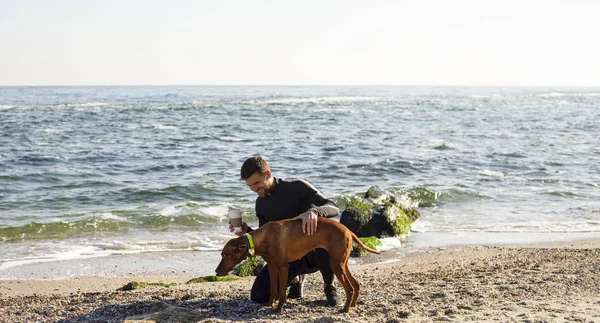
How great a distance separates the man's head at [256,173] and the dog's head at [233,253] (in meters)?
0.59

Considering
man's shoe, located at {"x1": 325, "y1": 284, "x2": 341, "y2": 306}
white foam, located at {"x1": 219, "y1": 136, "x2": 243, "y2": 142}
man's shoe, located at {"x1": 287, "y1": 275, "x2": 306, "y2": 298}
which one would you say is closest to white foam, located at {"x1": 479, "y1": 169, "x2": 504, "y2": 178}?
white foam, located at {"x1": 219, "y1": 136, "x2": 243, "y2": 142}

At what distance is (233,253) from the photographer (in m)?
5.90

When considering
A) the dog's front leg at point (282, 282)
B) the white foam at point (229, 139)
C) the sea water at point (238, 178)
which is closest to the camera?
the dog's front leg at point (282, 282)

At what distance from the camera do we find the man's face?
6.12 meters

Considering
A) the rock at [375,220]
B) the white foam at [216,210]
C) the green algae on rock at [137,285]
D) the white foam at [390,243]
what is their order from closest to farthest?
the green algae on rock at [137,285]
the white foam at [390,243]
the rock at [375,220]
the white foam at [216,210]

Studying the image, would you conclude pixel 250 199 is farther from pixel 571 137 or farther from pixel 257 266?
pixel 571 137

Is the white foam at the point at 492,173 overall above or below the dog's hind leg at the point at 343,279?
below

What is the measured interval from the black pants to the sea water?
12.5 feet

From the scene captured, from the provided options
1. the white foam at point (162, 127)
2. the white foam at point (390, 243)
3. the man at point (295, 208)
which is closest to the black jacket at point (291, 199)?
the man at point (295, 208)

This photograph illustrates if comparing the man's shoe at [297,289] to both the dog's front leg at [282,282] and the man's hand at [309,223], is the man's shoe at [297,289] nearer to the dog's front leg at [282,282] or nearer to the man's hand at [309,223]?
the dog's front leg at [282,282]

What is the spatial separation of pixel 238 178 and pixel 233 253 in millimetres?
13464

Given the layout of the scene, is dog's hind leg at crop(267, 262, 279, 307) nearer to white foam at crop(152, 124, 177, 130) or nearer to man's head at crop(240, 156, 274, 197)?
man's head at crop(240, 156, 274, 197)

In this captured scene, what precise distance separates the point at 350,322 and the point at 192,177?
14.1m

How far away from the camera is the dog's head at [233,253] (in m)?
5.88
